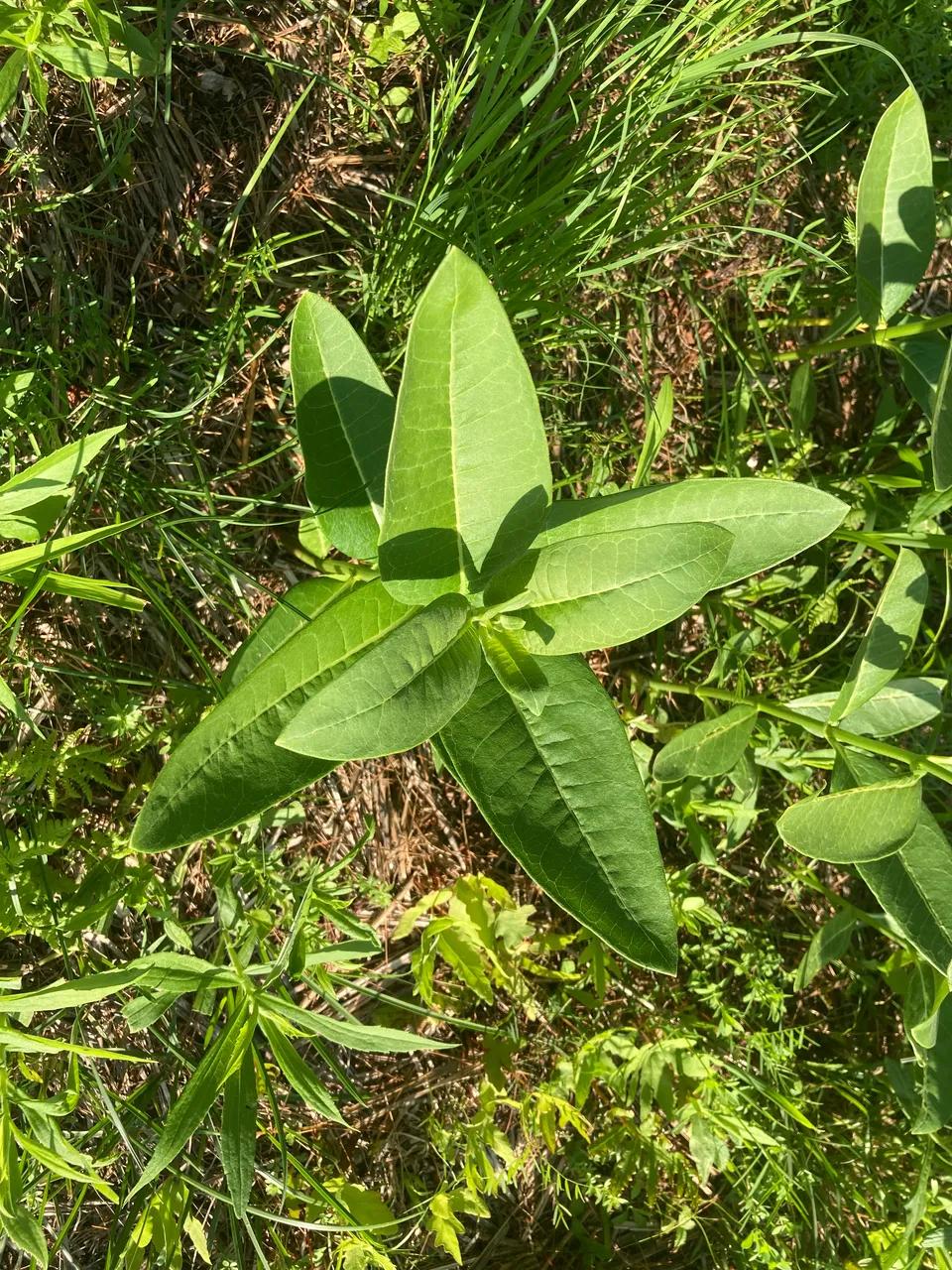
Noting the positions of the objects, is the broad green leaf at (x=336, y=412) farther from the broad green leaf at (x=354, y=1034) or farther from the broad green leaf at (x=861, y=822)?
the broad green leaf at (x=861, y=822)

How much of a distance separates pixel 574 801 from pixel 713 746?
0.72 m

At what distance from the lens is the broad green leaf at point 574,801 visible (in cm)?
125

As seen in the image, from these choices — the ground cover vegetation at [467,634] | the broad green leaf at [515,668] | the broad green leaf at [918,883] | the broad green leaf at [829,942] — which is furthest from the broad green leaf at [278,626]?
the broad green leaf at [829,942]

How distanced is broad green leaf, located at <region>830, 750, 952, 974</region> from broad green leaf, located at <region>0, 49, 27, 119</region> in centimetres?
173

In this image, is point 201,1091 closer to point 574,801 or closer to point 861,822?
point 574,801

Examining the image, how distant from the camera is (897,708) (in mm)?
1917

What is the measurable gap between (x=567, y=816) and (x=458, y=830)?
1112 mm

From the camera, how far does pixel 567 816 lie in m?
1.28

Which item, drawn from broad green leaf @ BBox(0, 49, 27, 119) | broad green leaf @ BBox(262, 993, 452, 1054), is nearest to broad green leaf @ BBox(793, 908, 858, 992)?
broad green leaf @ BBox(262, 993, 452, 1054)

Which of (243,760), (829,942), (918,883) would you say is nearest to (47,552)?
(243,760)

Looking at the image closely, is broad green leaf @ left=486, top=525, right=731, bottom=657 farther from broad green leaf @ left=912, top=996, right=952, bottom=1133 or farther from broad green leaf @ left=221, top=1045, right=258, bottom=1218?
broad green leaf @ left=912, top=996, right=952, bottom=1133

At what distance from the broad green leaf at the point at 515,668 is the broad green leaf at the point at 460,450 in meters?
0.09

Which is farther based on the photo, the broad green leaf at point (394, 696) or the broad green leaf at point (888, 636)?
the broad green leaf at point (888, 636)

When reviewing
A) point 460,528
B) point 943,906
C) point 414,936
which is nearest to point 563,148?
point 460,528
